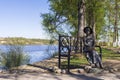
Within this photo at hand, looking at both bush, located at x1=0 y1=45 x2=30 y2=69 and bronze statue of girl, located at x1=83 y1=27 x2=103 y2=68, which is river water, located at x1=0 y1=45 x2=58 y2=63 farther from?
bronze statue of girl, located at x1=83 y1=27 x2=103 y2=68

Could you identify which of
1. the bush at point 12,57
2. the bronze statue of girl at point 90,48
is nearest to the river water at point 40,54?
the bush at point 12,57

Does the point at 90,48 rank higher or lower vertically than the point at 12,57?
higher

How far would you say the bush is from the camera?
16.0m

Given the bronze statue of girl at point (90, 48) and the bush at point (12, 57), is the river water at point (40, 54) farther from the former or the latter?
the bronze statue of girl at point (90, 48)

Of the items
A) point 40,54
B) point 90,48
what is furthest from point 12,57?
point 40,54

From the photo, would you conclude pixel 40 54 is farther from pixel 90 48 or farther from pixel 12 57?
pixel 90 48

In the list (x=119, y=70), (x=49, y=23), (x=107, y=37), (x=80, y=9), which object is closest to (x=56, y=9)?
(x=49, y=23)

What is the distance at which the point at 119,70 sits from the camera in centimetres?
1352

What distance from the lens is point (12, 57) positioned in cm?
1595

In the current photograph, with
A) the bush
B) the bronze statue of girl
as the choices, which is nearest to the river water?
the bush

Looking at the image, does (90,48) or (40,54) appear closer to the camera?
(90,48)

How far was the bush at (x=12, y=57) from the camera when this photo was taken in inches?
630

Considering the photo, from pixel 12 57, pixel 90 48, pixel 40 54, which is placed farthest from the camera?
pixel 40 54

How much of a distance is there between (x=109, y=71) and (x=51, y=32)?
1113 inches
